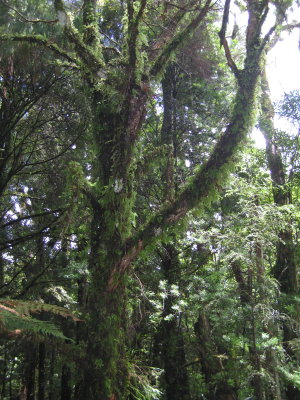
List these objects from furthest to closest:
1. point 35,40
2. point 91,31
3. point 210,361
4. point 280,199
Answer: point 280,199
point 210,361
point 91,31
point 35,40

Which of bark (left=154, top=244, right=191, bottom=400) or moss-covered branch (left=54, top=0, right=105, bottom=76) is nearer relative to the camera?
moss-covered branch (left=54, top=0, right=105, bottom=76)

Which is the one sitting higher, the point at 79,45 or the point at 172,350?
the point at 79,45

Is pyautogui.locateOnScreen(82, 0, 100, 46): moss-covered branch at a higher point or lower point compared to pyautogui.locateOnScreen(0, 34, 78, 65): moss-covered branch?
higher

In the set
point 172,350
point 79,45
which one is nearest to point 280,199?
point 172,350

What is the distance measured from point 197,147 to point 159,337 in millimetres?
5469

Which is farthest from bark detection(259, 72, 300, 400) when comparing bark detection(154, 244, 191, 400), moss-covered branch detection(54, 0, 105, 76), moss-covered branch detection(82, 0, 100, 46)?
moss-covered branch detection(54, 0, 105, 76)

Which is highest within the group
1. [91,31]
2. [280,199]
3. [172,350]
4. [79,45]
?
[91,31]

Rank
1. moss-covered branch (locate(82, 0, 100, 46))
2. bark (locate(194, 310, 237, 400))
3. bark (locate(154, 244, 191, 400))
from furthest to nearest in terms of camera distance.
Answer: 1. bark (locate(154, 244, 191, 400))
2. bark (locate(194, 310, 237, 400))
3. moss-covered branch (locate(82, 0, 100, 46))

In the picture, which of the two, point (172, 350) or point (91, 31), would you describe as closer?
point (91, 31)

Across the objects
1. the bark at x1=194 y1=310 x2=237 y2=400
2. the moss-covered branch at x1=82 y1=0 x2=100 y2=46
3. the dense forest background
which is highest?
the moss-covered branch at x1=82 y1=0 x2=100 y2=46

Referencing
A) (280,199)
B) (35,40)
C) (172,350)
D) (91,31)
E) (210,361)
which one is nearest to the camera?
(35,40)

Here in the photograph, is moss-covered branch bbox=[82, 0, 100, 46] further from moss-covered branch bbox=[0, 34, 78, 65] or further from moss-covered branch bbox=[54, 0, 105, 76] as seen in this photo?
moss-covered branch bbox=[0, 34, 78, 65]

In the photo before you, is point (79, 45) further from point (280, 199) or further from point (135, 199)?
point (280, 199)

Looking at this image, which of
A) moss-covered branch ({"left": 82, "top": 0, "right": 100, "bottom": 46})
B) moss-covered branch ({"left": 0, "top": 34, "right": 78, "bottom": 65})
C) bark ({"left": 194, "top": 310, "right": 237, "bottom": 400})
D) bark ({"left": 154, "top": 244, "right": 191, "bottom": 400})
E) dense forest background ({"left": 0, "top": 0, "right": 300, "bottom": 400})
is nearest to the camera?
dense forest background ({"left": 0, "top": 0, "right": 300, "bottom": 400})
